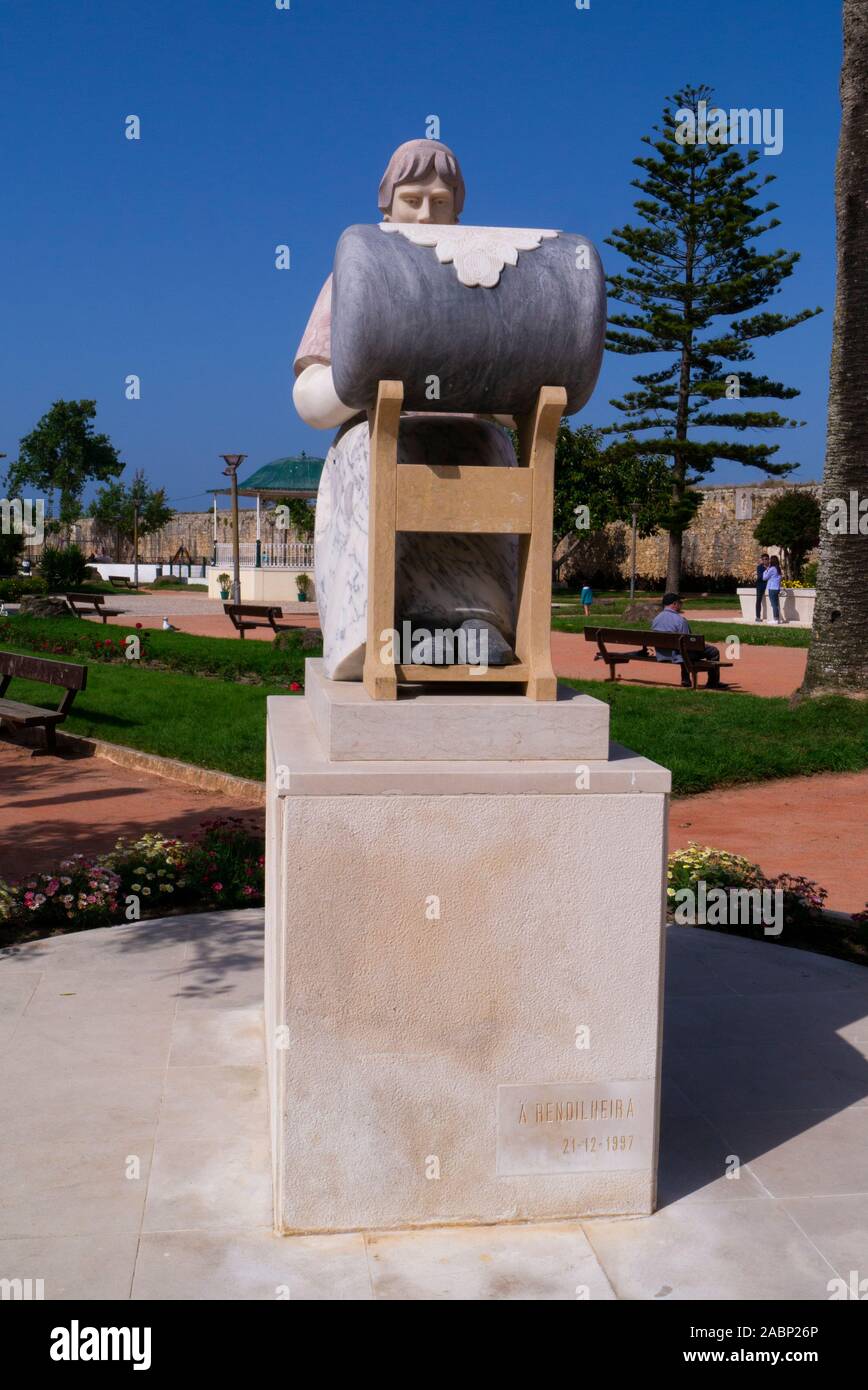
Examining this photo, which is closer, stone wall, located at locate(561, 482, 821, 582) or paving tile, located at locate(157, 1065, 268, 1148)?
paving tile, located at locate(157, 1065, 268, 1148)

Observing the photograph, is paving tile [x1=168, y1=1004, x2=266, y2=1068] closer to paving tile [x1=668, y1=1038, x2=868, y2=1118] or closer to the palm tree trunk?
paving tile [x1=668, y1=1038, x2=868, y2=1118]

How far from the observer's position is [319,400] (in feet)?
11.3

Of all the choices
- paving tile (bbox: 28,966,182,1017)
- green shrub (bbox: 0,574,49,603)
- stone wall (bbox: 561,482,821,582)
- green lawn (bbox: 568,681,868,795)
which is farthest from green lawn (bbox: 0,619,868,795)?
stone wall (bbox: 561,482,821,582)

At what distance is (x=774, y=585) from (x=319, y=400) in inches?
827

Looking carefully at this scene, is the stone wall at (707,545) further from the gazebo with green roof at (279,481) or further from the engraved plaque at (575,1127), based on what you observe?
the engraved plaque at (575,1127)

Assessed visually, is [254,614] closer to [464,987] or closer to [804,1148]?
[804,1148]

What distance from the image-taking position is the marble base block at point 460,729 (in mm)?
2959

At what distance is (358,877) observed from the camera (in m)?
2.85

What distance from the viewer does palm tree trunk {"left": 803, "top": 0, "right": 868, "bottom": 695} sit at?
10.4m

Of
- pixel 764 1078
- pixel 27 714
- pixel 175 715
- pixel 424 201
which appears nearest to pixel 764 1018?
pixel 764 1078

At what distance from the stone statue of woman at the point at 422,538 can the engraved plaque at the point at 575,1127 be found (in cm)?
108
